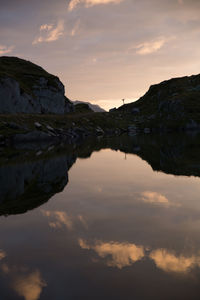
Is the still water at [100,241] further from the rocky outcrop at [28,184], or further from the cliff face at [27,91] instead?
the cliff face at [27,91]

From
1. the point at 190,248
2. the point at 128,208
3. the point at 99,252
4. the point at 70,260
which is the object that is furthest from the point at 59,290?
the point at 128,208

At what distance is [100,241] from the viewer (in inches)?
512

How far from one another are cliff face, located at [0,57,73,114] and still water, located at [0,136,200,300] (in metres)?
97.4

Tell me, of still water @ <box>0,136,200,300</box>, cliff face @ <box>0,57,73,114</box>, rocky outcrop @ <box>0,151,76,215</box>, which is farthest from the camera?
cliff face @ <box>0,57,73,114</box>

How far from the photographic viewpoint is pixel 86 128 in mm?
145250

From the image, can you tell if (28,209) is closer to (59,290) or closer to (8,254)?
(8,254)

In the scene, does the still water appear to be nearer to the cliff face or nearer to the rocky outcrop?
the rocky outcrop

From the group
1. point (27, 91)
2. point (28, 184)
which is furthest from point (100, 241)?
point (27, 91)

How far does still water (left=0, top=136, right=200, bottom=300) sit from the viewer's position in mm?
9078

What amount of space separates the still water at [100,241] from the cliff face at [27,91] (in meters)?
97.4

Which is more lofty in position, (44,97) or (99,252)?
(44,97)

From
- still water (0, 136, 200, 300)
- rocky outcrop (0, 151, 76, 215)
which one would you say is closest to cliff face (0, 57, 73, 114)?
rocky outcrop (0, 151, 76, 215)

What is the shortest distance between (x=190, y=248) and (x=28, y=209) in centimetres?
1171

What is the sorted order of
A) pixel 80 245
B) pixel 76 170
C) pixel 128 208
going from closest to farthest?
pixel 80 245
pixel 128 208
pixel 76 170
